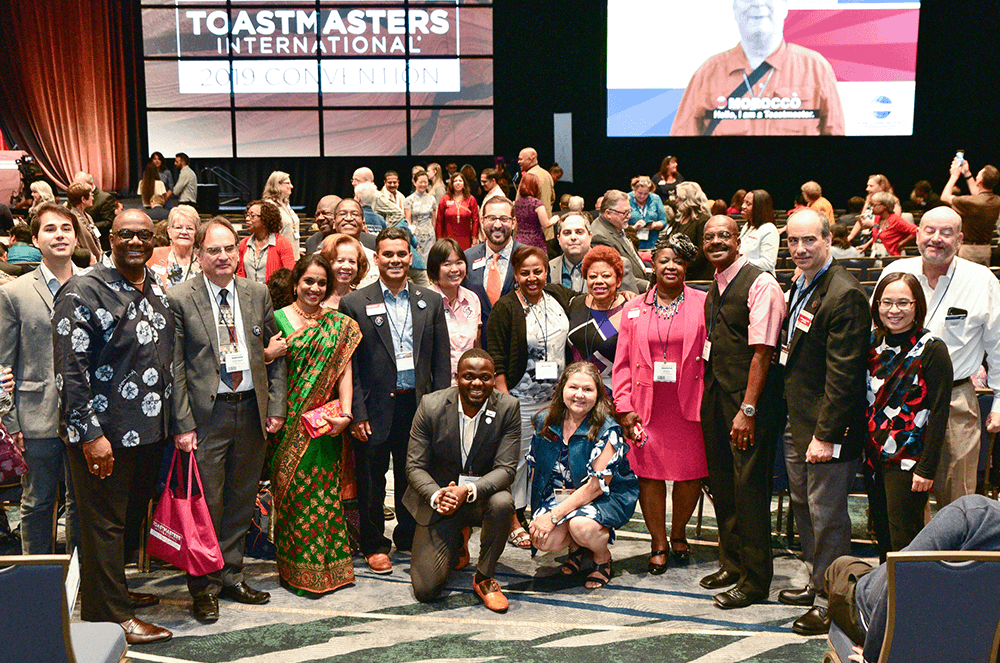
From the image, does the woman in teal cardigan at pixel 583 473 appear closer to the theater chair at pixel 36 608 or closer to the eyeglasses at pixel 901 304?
the eyeglasses at pixel 901 304

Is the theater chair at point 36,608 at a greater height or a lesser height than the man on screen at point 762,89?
lesser

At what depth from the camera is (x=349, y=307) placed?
4.12 metres

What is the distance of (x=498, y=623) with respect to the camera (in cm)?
365

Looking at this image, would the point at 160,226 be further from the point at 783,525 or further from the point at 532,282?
the point at 783,525

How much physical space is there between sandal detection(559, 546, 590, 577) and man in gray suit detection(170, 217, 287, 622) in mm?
1337

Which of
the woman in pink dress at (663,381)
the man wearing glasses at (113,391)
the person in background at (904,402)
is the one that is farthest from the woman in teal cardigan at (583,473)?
the man wearing glasses at (113,391)

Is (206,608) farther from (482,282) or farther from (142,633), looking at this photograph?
(482,282)

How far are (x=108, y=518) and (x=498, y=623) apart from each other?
5.11 ft

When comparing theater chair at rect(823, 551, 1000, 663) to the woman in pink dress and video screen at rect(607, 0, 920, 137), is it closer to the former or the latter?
the woman in pink dress

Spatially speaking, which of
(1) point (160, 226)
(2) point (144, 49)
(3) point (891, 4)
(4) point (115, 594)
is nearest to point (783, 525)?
(4) point (115, 594)

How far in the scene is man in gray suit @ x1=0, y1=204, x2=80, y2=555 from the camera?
3.52 metres

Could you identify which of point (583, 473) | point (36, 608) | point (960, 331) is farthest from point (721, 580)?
point (36, 608)

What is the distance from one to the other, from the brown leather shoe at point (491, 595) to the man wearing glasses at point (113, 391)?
52.3 inches

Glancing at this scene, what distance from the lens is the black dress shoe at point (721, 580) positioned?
3.96 meters
